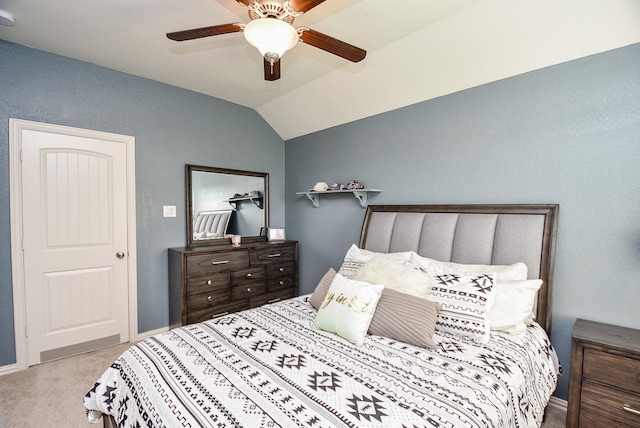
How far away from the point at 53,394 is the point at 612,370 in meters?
3.57

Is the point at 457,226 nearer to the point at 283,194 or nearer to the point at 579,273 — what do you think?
the point at 579,273

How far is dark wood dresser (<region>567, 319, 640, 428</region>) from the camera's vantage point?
4.81ft

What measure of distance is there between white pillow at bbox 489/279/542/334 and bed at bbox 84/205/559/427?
0.01 meters

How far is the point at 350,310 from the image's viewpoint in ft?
5.42

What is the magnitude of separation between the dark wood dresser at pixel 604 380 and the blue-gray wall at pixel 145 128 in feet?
11.5

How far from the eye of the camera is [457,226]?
2361 millimetres

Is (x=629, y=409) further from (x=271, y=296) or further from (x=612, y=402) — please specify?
(x=271, y=296)

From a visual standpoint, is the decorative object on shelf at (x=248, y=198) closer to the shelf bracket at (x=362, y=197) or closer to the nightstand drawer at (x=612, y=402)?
the shelf bracket at (x=362, y=197)

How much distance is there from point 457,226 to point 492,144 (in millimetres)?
697

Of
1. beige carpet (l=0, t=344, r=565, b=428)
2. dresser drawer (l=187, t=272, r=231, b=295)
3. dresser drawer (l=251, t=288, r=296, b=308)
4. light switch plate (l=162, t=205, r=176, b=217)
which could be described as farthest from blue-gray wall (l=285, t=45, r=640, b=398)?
light switch plate (l=162, t=205, r=176, b=217)

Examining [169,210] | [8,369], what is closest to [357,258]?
[169,210]

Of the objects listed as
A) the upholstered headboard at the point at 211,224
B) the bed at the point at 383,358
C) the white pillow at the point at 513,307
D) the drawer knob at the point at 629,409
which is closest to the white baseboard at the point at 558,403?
the bed at the point at 383,358

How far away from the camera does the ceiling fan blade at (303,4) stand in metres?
1.41

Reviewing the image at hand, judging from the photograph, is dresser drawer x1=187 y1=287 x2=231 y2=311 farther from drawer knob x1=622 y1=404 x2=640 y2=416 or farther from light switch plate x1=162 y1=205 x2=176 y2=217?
drawer knob x1=622 y1=404 x2=640 y2=416
